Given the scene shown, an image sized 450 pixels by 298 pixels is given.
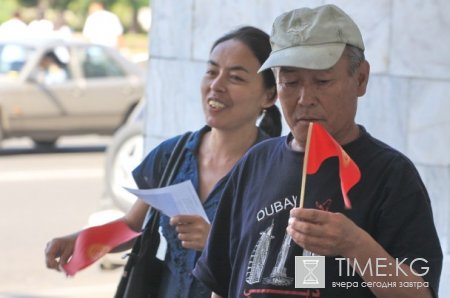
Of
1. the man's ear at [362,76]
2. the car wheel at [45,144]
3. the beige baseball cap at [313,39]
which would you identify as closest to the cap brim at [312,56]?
the beige baseball cap at [313,39]

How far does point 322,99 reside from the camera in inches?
111

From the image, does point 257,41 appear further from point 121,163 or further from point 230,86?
point 121,163

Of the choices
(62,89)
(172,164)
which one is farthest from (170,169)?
(62,89)

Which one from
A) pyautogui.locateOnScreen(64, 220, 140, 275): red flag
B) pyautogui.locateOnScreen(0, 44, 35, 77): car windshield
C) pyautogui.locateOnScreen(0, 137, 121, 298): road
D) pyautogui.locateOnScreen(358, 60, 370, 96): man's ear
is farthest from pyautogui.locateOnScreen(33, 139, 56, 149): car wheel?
pyautogui.locateOnScreen(358, 60, 370, 96): man's ear

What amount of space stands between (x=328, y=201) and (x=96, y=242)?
4.86ft

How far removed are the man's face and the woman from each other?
937mm

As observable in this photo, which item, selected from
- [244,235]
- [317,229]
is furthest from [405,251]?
[244,235]

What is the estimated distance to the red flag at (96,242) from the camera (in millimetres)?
4008

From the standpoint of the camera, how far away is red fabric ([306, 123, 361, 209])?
269 centimetres

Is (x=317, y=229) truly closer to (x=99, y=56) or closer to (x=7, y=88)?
(x=7, y=88)

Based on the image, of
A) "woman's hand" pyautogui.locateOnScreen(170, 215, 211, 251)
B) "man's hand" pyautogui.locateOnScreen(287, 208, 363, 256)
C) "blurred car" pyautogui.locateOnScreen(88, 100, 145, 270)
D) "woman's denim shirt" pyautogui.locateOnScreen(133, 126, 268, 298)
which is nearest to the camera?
"man's hand" pyautogui.locateOnScreen(287, 208, 363, 256)

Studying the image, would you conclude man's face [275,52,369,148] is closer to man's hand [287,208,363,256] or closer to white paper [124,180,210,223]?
man's hand [287,208,363,256]

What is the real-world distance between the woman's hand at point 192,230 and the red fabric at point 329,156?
0.91 meters

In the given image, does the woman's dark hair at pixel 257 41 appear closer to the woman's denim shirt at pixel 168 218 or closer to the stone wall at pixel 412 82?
the woman's denim shirt at pixel 168 218
